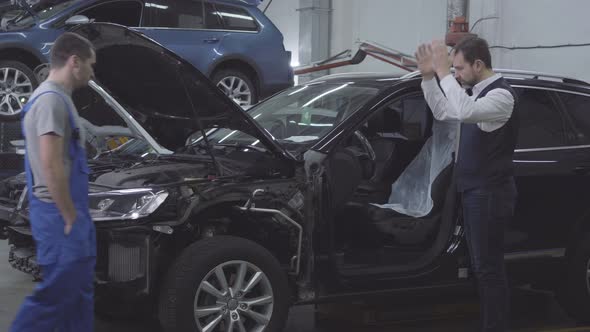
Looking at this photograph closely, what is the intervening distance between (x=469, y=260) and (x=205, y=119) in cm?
174

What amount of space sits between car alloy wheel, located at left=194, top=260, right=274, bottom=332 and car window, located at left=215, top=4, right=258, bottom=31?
6.69 metres

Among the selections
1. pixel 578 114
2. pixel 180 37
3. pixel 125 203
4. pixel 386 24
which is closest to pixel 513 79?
pixel 578 114

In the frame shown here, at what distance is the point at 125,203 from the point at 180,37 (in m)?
6.16

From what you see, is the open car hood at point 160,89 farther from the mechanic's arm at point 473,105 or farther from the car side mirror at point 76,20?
the car side mirror at point 76,20

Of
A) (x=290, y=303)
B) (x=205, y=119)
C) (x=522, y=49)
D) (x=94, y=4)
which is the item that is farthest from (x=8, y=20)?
(x=522, y=49)

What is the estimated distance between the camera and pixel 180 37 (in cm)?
1066

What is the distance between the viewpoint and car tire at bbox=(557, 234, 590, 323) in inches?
226

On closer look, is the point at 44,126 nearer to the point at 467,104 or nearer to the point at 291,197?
the point at 291,197

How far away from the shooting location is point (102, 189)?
4.93 metres

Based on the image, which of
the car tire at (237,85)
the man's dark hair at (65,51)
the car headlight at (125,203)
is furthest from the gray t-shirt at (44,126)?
the car tire at (237,85)

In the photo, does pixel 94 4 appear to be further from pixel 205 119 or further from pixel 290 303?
pixel 290 303

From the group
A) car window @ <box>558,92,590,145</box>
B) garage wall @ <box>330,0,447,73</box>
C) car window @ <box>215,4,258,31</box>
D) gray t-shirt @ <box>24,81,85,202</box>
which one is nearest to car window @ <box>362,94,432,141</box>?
car window @ <box>558,92,590,145</box>

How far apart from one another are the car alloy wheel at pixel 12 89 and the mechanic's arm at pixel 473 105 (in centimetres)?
625

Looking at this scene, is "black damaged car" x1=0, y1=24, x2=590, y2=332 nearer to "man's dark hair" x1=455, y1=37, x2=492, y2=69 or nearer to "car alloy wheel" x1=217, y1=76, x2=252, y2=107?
"man's dark hair" x1=455, y1=37, x2=492, y2=69
